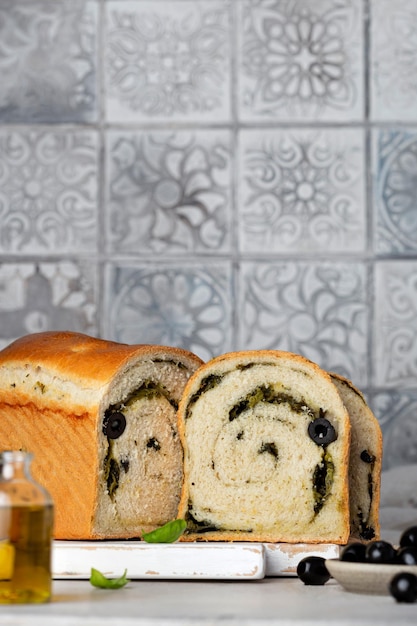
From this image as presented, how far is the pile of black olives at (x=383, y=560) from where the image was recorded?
3.54ft

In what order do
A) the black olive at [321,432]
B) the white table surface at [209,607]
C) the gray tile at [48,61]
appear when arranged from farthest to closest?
the gray tile at [48,61] → the black olive at [321,432] → the white table surface at [209,607]

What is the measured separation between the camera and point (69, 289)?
2449 millimetres

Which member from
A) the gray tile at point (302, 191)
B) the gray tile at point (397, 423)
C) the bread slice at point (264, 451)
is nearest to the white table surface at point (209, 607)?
the bread slice at point (264, 451)

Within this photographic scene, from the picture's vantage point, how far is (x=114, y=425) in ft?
4.68

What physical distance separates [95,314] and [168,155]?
0.43 m

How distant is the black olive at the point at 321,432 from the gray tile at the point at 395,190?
44.1 inches

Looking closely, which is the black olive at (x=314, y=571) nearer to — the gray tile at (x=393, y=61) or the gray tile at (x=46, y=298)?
the gray tile at (x=46, y=298)

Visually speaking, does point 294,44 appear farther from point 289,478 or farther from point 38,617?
point 38,617

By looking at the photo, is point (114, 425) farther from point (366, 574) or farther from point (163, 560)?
point (366, 574)

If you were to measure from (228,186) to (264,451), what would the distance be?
117 centimetres

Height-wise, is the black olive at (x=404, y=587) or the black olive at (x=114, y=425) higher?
the black olive at (x=114, y=425)

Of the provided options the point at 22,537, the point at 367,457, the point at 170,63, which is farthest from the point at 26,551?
the point at 170,63

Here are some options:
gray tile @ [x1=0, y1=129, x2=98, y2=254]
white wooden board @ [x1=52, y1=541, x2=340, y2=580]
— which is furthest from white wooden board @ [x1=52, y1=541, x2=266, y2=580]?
gray tile @ [x1=0, y1=129, x2=98, y2=254]

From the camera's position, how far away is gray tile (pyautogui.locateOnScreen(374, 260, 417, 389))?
7.87 feet
